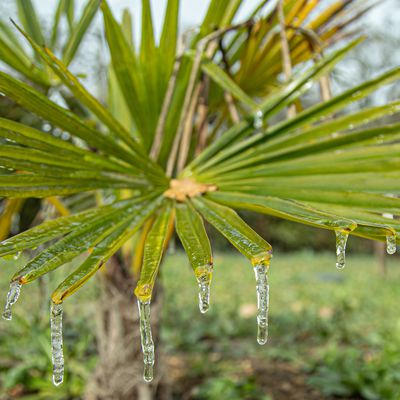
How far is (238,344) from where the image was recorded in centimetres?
303

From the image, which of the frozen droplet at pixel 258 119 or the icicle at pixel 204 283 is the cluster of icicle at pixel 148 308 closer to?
the icicle at pixel 204 283

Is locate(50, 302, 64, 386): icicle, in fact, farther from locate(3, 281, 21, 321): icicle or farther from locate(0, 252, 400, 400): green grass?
locate(0, 252, 400, 400): green grass

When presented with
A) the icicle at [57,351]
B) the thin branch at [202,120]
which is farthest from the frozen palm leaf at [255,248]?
the thin branch at [202,120]

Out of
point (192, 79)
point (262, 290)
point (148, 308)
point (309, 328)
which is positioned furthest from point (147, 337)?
point (309, 328)

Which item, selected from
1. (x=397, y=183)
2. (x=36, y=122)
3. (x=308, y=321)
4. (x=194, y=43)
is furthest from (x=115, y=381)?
(x=308, y=321)

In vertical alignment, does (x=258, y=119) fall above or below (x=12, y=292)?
above

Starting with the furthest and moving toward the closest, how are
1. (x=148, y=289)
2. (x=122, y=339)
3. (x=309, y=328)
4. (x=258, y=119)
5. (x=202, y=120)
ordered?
(x=309, y=328) < (x=122, y=339) < (x=202, y=120) < (x=258, y=119) < (x=148, y=289)

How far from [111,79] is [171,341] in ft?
6.33

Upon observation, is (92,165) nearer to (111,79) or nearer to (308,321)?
(111,79)

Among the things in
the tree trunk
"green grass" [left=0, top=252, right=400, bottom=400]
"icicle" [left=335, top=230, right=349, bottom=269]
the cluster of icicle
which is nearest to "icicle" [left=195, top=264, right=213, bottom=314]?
the cluster of icicle

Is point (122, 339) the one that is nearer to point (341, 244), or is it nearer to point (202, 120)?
point (202, 120)

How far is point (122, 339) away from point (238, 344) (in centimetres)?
159

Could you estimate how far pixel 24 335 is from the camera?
269 centimetres

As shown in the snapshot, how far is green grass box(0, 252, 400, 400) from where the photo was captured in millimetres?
2168
